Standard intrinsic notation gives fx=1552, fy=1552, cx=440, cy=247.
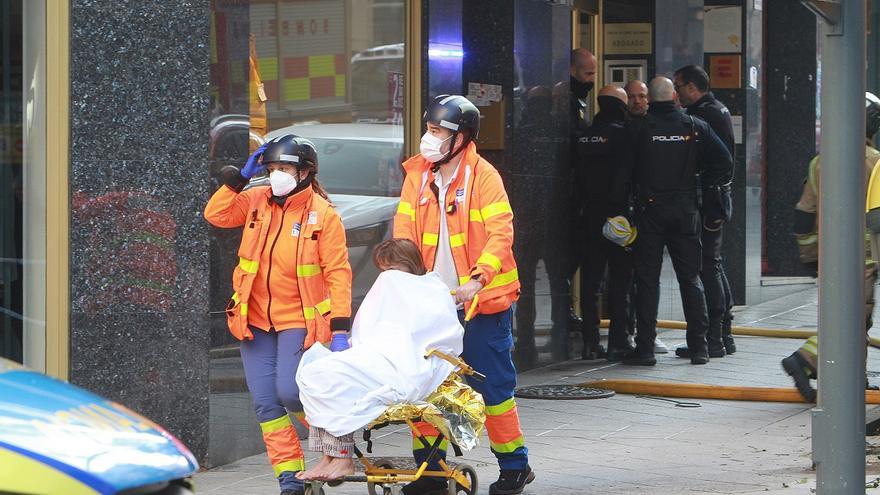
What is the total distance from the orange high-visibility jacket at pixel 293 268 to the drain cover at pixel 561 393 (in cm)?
375

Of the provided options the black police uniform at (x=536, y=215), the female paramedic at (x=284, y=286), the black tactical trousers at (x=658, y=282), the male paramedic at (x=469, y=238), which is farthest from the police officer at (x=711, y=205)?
the female paramedic at (x=284, y=286)

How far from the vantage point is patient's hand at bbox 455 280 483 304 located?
6664 millimetres

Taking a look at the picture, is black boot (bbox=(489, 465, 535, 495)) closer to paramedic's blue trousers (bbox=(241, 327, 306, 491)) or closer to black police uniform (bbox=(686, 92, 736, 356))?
paramedic's blue trousers (bbox=(241, 327, 306, 491))

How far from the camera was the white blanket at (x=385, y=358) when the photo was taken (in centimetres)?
628

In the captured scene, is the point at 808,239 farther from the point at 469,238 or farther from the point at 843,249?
the point at 843,249

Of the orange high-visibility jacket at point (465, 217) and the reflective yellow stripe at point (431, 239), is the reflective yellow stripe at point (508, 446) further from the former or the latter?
the reflective yellow stripe at point (431, 239)

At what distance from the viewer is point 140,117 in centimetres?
760

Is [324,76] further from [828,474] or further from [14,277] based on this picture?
[828,474]

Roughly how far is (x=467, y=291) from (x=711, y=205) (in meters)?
5.89

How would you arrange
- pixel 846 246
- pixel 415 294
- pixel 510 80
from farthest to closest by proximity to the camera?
pixel 510 80 < pixel 415 294 < pixel 846 246

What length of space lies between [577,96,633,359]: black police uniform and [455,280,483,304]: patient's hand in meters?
5.30

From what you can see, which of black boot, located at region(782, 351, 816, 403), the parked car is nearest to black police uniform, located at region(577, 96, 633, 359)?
black boot, located at region(782, 351, 816, 403)

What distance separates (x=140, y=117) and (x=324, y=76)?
1.82 meters

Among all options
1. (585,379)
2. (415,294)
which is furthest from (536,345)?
(415,294)
